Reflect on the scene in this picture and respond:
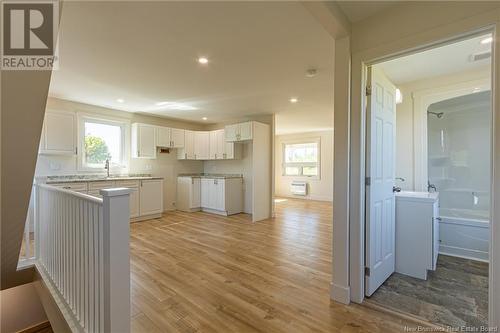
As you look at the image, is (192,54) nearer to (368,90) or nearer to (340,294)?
(368,90)

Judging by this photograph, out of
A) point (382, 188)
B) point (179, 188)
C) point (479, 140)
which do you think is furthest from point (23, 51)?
point (479, 140)

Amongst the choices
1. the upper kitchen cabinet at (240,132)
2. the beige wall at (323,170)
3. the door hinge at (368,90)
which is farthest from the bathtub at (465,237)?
the beige wall at (323,170)

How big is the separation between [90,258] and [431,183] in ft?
15.3

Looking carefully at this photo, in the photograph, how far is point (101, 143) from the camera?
509 centimetres

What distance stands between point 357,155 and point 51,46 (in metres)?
2.89

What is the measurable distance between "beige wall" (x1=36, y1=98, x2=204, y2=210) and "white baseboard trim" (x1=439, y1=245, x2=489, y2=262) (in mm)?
5753

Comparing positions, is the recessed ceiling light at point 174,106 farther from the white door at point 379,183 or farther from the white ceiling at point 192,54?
the white door at point 379,183

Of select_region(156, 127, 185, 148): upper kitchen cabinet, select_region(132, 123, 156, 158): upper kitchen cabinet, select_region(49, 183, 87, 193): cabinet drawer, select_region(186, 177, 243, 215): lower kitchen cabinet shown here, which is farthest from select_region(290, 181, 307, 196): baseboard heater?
select_region(49, 183, 87, 193): cabinet drawer

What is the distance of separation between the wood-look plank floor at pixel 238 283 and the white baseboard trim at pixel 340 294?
0.07 meters

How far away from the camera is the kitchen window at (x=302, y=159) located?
8.29m

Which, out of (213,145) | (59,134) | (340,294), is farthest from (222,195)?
(340,294)

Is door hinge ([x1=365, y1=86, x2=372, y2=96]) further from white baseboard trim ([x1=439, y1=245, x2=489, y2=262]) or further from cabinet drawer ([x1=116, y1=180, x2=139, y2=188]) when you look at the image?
cabinet drawer ([x1=116, y1=180, x2=139, y2=188])

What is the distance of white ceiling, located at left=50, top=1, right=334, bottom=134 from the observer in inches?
76.2

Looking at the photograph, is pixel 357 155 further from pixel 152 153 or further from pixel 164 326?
pixel 152 153
